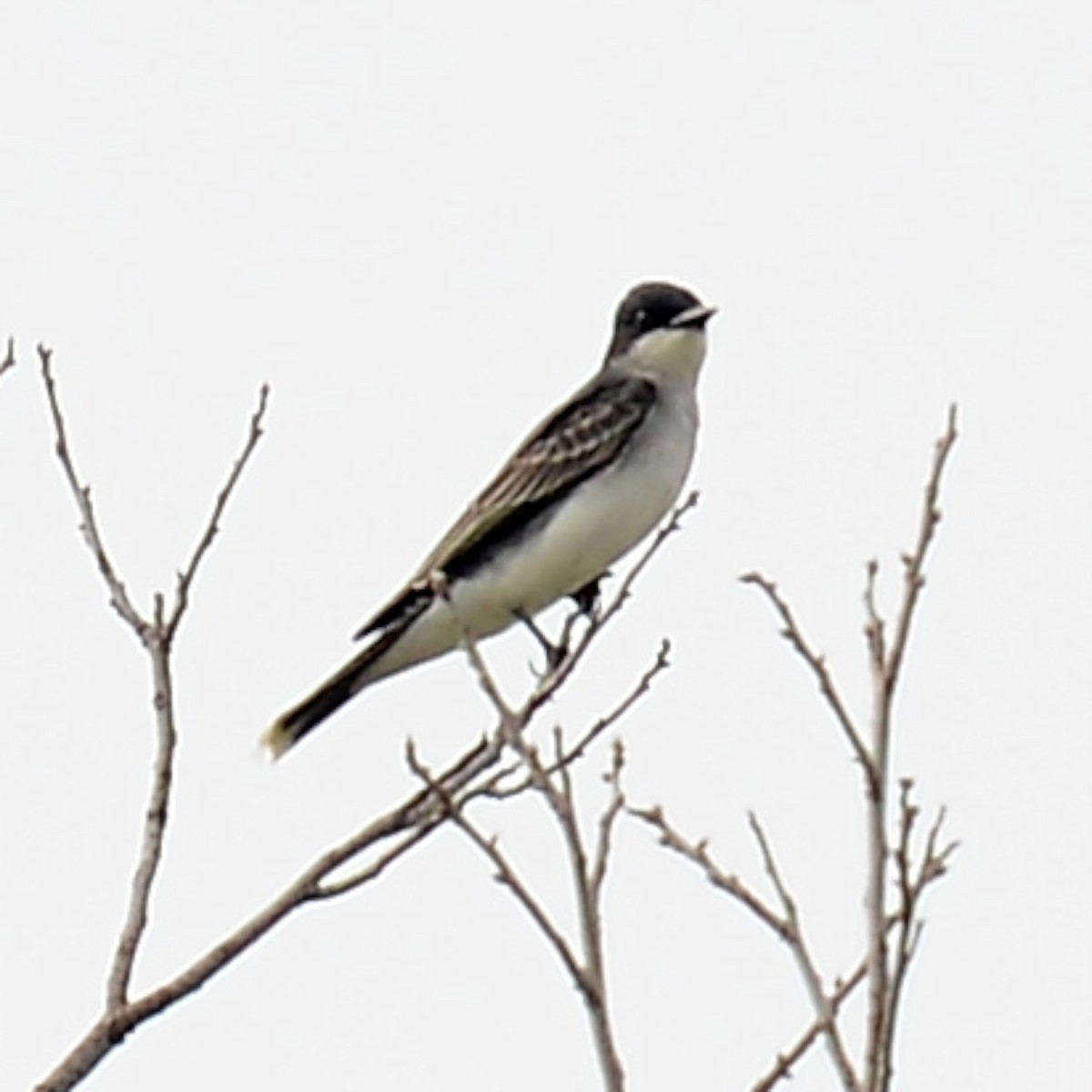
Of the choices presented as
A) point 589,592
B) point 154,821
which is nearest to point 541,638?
point 589,592

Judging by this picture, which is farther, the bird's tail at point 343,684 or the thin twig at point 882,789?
the bird's tail at point 343,684

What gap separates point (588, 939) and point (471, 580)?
18.9ft

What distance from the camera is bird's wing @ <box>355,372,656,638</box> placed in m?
11.5

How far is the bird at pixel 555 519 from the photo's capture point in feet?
36.0

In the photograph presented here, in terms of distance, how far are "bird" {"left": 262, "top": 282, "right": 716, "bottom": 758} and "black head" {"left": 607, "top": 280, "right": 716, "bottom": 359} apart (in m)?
0.07

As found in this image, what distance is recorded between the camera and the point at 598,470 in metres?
11.4

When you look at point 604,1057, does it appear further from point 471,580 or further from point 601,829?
point 471,580

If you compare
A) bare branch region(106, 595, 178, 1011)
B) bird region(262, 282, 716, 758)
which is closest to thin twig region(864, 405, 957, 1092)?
bare branch region(106, 595, 178, 1011)

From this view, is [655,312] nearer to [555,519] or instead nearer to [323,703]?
[555,519]

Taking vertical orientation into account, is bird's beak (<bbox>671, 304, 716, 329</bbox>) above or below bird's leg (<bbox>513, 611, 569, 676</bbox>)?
above

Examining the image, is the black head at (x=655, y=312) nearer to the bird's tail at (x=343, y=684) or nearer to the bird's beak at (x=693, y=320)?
the bird's beak at (x=693, y=320)

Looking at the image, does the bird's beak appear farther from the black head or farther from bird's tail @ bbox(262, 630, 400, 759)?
bird's tail @ bbox(262, 630, 400, 759)

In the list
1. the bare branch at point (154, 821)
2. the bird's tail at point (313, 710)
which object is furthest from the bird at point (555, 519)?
the bare branch at point (154, 821)

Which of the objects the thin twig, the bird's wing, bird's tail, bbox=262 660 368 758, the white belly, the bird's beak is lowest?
the thin twig
